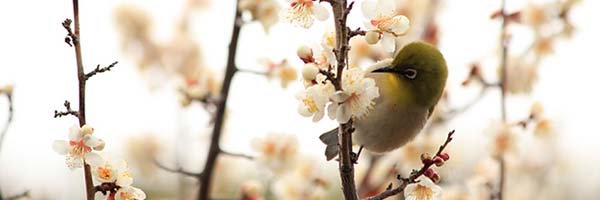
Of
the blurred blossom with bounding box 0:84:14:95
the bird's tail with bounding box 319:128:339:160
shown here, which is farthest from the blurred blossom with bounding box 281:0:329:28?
the blurred blossom with bounding box 0:84:14:95

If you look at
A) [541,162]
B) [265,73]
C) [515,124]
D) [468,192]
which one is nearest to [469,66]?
[515,124]

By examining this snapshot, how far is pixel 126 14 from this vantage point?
2127 millimetres

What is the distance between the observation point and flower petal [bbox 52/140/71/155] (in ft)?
2.79

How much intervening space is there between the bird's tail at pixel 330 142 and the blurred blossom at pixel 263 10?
1.22ft

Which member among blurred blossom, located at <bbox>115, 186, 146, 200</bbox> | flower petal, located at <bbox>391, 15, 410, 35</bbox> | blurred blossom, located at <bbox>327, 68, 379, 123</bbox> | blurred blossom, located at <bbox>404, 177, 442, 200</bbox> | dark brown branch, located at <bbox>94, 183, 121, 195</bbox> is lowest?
blurred blossom, located at <bbox>404, 177, 442, 200</bbox>

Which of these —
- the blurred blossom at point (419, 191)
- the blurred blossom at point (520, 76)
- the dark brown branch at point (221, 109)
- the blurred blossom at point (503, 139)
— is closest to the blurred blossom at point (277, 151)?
the dark brown branch at point (221, 109)

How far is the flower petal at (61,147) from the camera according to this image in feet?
2.79

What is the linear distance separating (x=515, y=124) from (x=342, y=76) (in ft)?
3.10

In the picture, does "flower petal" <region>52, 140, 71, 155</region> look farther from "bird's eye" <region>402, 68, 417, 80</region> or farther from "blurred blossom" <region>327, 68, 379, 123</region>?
"bird's eye" <region>402, 68, 417, 80</region>

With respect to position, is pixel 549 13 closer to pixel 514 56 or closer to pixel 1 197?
pixel 514 56

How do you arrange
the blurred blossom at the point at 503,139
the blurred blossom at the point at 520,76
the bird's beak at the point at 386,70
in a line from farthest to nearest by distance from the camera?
1. the blurred blossom at the point at 520,76
2. the blurred blossom at the point at 503,139
3. the bird's beak at the point at 386,70

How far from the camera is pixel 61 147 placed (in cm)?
86

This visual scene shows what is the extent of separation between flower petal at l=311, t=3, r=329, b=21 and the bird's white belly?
0.95 ft

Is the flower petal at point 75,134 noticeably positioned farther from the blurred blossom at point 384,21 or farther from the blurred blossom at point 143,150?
the blurred blossom at point 143,150
